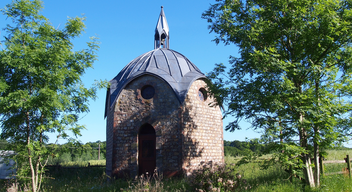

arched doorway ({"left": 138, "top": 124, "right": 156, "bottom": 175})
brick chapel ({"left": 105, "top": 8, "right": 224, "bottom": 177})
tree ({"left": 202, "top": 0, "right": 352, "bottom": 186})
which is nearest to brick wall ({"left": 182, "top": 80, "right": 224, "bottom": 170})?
brick chapel ({"left": 105, "top": 8, "right": 224, "bottom": 177})

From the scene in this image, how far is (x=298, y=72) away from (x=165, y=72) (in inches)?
273

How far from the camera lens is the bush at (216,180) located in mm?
7195

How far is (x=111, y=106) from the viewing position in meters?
13.1

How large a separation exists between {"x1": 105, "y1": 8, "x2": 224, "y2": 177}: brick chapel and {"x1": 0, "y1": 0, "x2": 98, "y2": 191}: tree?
434 centimetres

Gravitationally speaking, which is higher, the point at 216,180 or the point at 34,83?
the point at 34,83

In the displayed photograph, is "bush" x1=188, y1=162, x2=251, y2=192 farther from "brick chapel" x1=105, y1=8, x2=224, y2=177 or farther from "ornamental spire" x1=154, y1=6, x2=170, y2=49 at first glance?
"ornamental spire" x1=154, y1=6, x2=170, y2=49

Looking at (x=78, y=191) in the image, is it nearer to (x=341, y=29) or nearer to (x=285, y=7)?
(x=285, y=7)

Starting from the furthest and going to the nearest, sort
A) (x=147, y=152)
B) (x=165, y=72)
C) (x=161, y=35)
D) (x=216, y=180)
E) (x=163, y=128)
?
1. (x=161, y=35)
2. (x=165, y=72)
3. (x=147, y=152)
4. (x=163, y=128)
5. (x=216, y=180)

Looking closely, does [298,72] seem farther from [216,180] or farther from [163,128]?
[163,128]

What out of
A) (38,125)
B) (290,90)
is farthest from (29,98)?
(290,90)

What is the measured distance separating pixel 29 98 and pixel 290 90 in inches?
309

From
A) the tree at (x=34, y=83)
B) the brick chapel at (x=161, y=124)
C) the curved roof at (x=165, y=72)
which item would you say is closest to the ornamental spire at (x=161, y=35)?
the curved roof at (x=165, y=72)

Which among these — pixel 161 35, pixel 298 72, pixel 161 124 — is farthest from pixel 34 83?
pixel 161 35

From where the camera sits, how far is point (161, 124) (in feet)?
39.9
